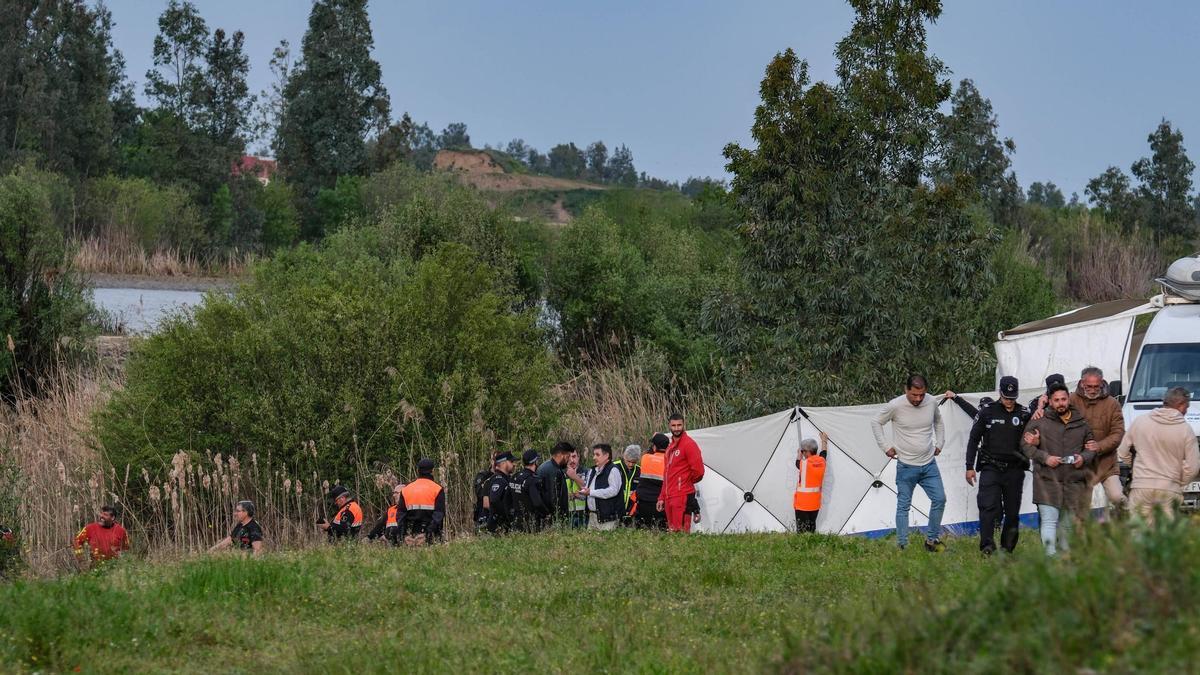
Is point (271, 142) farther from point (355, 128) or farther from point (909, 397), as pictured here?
point (909, 397)

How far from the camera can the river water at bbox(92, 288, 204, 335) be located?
42303 millimetres

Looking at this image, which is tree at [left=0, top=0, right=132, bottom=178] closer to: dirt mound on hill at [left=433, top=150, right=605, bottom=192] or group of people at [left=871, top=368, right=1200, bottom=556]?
group of people at [left=871, top=368, right=1200, bottom=556]

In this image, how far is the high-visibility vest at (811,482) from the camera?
54.8 feet

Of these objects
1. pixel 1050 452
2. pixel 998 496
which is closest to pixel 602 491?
pixel 998 496

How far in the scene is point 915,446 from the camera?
13742 millimetres

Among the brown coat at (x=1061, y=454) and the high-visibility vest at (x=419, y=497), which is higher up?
the brown coat at (x=1061, y=454)

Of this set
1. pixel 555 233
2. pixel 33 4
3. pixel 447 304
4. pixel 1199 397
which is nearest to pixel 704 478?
pixel 1199 397

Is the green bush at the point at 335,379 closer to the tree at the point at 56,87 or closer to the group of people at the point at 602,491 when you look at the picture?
the group of people at the point at 602,491

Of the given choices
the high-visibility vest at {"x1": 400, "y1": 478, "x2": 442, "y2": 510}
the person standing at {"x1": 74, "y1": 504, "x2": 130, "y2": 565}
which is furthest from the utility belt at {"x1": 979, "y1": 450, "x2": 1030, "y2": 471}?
the person standing at {"x1": 74, "y1": 504, "x2": 130, "y2": 565}

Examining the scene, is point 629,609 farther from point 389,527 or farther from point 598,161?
point 598,161

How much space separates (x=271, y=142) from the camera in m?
87.0

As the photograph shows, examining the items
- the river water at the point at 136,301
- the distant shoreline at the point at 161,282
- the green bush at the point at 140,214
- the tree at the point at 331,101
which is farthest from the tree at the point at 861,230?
the tree at the point at 331,101

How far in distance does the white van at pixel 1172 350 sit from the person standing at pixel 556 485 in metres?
6.61

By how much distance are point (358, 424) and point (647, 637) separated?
14.9m
